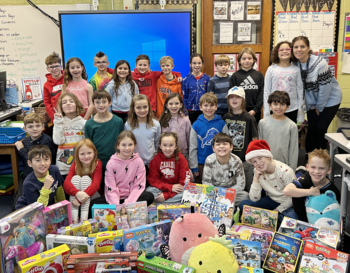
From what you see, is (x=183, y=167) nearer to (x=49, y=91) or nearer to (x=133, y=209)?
(x=133, y=209)

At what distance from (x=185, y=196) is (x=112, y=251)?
800mm

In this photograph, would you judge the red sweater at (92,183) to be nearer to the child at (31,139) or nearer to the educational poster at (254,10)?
the child at (31,139)

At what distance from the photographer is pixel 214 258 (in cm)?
163

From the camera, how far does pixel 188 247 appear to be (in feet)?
5.94

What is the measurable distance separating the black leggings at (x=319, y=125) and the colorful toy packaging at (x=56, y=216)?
257 centimetres

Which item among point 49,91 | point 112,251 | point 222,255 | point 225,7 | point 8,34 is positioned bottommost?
point 112,251

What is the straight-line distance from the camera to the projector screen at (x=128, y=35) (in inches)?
166

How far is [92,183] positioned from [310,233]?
1.68 m

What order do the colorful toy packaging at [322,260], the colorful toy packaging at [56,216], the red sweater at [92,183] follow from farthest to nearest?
1. the red sweater at [92,183]
2. the colorful toy packaging at [56,216]
3. the colorful toy packaging at [322,260]

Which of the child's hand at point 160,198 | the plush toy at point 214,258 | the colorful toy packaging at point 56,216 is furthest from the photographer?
the child's hand at point 160,198

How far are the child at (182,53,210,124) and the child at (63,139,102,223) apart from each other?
4.00 ft

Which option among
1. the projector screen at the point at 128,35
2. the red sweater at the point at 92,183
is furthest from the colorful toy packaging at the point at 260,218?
the projector screen at the point at 128,35

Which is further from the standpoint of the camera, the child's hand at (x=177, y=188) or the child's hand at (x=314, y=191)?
the child's hand at (x=177, y=188)

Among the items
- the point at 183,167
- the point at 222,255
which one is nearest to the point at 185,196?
the point at 183,167
